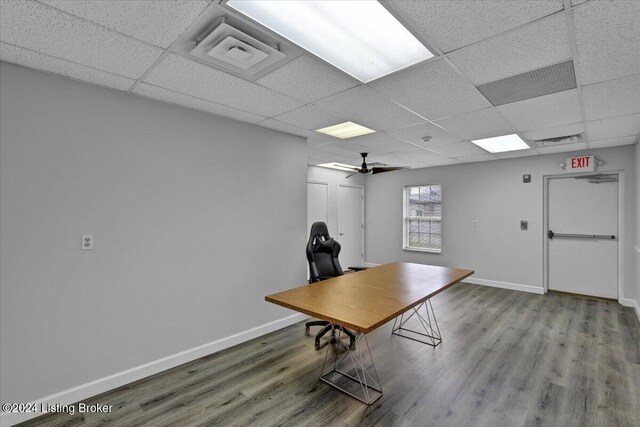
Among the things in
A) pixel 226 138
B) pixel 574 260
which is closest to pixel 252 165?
pixel 226 138

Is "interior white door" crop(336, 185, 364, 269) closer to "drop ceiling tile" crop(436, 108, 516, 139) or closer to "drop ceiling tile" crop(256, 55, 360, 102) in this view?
"drop ceiling tile" crop(436, 108, 516, 139)

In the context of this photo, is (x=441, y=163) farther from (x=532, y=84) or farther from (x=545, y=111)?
(x=532, y=84)

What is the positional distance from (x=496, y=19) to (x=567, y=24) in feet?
1.32

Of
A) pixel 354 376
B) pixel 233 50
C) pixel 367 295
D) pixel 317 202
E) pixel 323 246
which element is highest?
pixel 233 50

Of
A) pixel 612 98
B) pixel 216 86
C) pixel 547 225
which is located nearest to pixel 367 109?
pixel 216 86

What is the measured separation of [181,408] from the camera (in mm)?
2225

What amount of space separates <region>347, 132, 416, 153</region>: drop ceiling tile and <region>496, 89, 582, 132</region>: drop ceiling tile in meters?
1.35

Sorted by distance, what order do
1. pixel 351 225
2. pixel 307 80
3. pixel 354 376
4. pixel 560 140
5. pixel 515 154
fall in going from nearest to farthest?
1. pixel 307 80
2. pixel 354 376
3. pixel 560 140
4. pixel 515 154
5. pixel 351 225

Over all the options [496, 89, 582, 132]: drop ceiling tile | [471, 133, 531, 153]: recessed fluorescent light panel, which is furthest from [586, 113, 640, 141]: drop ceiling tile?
[471, 133, 531, 153]: recessed fluorescent light panel

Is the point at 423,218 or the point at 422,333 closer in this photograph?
the point at 422,333

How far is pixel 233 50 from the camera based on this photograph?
184 centimetres

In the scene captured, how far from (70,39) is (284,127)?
Answer: 6.76ft

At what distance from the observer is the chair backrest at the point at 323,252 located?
356 centimetres

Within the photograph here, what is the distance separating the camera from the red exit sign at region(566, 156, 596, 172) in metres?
4.72
